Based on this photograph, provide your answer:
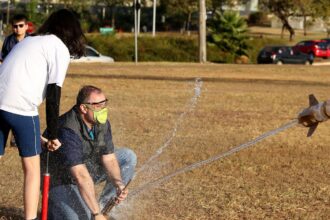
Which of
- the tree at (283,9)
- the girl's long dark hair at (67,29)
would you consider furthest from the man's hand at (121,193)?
the tree at (283,9)

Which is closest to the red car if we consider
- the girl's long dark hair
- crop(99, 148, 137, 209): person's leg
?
crop(99, 148, 137, 209): person's leg

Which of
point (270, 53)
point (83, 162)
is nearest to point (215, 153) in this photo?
point (83, 162)

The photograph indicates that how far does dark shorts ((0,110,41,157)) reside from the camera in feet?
17.5

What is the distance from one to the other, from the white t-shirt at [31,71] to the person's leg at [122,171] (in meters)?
0.97

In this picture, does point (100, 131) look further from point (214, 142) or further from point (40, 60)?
point (214, 142)

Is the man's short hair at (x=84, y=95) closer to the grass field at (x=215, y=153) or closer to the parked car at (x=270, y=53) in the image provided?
the grass field at (x=215, y=153)

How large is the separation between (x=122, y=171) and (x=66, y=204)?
0.57m

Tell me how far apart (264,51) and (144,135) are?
106 feet

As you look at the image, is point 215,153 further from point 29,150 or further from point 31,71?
point 31,71

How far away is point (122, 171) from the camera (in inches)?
235

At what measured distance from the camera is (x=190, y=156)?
9016 millimetres

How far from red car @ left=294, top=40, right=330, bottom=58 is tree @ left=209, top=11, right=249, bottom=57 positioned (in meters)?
3.76

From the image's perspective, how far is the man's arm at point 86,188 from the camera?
5.35 metres

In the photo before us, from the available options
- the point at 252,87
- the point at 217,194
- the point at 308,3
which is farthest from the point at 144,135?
the point at 308,3
